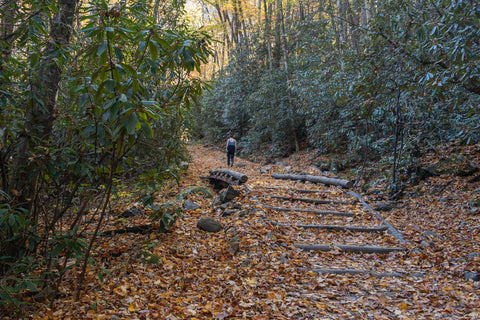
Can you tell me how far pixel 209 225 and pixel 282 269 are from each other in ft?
6.20

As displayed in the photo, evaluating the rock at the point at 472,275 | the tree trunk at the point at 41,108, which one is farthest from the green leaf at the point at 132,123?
the rock at the point at 472,275

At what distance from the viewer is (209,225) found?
5684 mm

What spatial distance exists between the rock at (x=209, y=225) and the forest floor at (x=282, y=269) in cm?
13

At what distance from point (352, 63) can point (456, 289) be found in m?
6.02

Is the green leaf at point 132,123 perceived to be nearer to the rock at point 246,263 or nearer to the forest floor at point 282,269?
the forest floor at point 282,269

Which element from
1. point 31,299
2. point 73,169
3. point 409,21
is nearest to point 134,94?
point 73,169

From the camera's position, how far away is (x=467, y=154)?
769cm

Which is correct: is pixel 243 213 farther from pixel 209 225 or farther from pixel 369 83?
pixel 369 83

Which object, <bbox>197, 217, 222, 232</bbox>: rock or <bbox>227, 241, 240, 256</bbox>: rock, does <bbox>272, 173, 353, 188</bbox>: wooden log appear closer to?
<bbox>197, 217, 222, 232</bbox>: rock

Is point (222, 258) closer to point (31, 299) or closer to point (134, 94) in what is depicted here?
point (31, 299)

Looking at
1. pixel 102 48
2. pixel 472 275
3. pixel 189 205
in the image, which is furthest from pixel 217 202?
pixel 102 48

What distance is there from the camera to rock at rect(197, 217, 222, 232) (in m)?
5.66

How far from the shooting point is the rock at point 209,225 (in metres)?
5.66

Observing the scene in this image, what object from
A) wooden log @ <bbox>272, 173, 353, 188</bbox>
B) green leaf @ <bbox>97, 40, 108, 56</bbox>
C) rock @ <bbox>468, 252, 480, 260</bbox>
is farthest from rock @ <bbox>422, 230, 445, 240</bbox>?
green leaf @ <bbox>97, 40, 108, 56</bbox>
